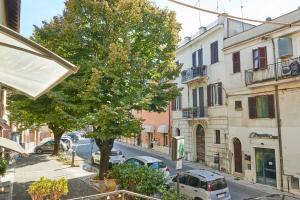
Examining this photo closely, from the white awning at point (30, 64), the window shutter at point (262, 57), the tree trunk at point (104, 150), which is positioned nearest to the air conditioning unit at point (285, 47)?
the window shutter at point (262, 57)

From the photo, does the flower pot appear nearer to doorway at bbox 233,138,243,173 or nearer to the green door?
the green door

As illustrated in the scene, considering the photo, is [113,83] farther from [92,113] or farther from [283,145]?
[283,145]

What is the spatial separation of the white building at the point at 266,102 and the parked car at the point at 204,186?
6.36m

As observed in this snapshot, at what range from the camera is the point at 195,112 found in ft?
89.2

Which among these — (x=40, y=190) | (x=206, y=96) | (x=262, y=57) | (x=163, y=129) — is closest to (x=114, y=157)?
(x=206, y=96)

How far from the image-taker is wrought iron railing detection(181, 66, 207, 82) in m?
26.4

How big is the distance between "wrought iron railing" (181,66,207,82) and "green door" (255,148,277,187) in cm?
888

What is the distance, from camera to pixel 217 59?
24.6 meters

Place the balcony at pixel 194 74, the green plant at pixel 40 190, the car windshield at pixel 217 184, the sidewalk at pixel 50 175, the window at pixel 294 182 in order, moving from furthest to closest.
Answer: the balcony at pixel 194 74 < the window at pixel 294 182 < the sidewalk at pixel 50 175 < the car windshield at pixel 217 184 < the green plant at pixel 40 190

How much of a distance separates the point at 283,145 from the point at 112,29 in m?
12.0

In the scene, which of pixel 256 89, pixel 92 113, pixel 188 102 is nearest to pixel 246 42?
pixel 256 89

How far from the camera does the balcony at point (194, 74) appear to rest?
26.3 m

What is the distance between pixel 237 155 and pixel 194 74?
28.6ft

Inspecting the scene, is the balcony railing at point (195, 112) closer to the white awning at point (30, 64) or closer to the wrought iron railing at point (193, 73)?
the wrought iron railing at point (193, 73)
